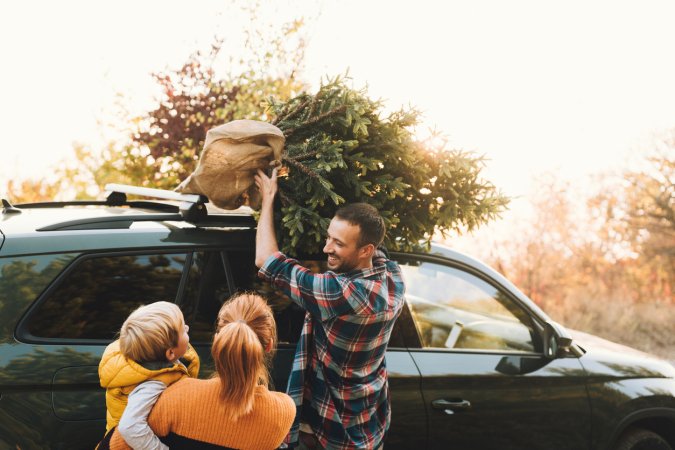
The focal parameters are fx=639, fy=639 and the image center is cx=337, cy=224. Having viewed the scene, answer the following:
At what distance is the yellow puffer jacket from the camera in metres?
2.14

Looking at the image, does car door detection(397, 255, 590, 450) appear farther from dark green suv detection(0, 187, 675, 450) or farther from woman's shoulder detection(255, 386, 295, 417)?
woman's shoulder detection(255, 386, 295, 417)

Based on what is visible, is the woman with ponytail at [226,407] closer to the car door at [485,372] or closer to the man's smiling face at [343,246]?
the man's smiling face at [343,246]

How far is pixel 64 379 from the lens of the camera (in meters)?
2.59

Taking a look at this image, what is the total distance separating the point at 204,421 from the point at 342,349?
784 mm

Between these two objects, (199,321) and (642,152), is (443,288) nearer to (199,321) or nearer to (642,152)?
(199,321)

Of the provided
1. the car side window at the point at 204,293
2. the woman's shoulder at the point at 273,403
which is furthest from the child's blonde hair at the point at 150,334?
the car side window at the point at 204,293

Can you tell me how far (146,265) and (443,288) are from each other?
1.71 m

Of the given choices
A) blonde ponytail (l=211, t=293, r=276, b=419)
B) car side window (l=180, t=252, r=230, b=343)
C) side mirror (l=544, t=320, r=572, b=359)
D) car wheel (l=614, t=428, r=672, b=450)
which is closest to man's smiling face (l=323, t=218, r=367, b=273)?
car side window (l=180, t=252, r=230, b=343)

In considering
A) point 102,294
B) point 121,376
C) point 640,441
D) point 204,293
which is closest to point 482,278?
point 640,441

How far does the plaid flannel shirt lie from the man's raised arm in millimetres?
62

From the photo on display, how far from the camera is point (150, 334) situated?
2.12 metres

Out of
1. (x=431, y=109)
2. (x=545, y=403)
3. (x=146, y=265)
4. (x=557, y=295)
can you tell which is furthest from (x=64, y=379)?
(x=557, y=295)

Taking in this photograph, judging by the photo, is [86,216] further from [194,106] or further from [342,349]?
[194,106]

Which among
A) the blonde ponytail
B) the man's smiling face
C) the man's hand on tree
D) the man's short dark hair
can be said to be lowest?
the blonde ponytail
